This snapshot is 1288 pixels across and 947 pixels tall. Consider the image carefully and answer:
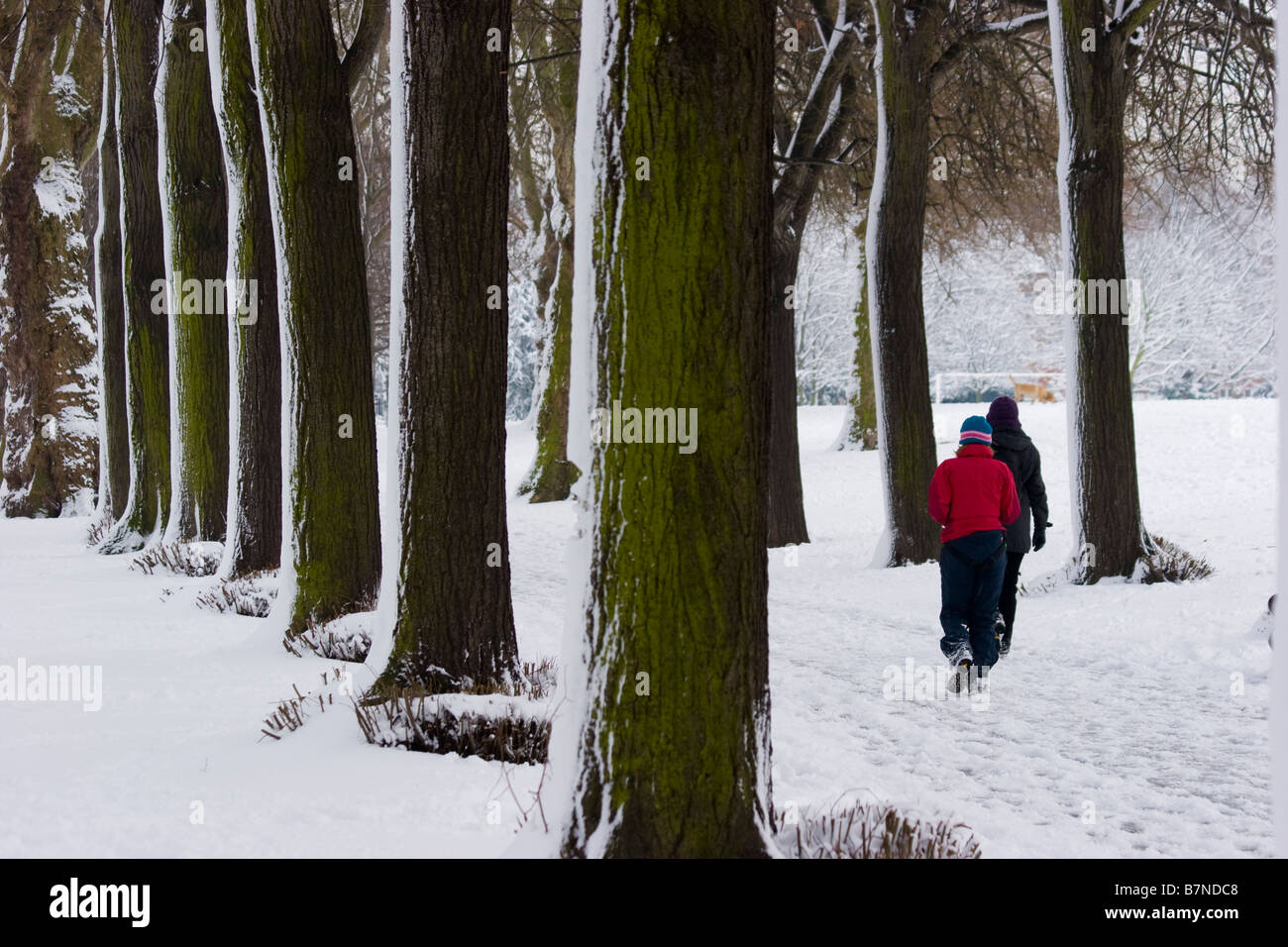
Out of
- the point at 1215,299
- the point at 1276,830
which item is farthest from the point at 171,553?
the point at 1215,299

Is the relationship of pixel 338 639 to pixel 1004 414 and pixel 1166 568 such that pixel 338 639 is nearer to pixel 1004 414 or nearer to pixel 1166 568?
pixel 1004 414

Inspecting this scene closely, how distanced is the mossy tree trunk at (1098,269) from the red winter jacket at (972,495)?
408 cm

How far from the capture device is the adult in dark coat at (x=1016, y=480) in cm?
869

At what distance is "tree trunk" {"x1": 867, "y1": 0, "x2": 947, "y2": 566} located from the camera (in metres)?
12.9

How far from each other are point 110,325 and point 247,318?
816cm

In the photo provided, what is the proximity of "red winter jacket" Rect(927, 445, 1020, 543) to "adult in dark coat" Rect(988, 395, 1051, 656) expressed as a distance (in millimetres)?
1015

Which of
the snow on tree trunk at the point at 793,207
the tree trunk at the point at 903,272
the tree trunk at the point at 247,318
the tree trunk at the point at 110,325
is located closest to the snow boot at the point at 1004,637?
the tree trunk at the point at 903,272

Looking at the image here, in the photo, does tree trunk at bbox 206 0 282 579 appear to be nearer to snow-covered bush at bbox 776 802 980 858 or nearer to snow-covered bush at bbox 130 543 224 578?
snow-covered bush at bbox 130 543 224 578

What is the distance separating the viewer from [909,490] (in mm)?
13102

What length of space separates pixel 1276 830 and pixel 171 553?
12.3 m

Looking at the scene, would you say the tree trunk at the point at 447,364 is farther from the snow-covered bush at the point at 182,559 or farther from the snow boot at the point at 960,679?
the snow-covered bush at the point at 182,559

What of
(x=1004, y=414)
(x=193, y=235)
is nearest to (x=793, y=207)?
(x=1004, y=414)

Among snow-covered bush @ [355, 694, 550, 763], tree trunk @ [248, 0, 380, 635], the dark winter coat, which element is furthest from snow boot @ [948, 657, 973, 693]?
tree trunk @ [248, 0, 380, 635]

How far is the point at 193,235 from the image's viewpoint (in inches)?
492
